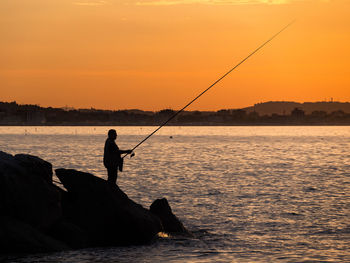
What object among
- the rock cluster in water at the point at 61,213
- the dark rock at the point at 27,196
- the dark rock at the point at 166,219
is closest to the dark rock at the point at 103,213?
the rock cluster in water at the point at 61,213

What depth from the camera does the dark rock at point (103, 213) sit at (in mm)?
14391

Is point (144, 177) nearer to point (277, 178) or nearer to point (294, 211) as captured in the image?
point (277, 178)

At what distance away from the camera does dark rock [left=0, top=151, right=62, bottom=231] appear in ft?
43.7

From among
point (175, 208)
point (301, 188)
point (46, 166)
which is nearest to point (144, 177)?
point (301, 188)

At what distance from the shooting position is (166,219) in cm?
1667

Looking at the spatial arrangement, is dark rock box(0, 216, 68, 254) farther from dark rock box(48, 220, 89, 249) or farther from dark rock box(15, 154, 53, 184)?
dark rock box(15, 154, 53, 184)

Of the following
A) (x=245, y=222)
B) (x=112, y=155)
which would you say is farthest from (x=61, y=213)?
(x=245, y=222)

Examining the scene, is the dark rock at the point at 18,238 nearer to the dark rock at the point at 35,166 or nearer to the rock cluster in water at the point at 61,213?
the rock cluster in water at the point at 61,213

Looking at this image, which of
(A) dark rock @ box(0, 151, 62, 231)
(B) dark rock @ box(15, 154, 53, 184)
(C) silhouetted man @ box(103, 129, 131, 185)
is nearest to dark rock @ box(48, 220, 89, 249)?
(A) dark rock @ box(0, 151, 62, 231)

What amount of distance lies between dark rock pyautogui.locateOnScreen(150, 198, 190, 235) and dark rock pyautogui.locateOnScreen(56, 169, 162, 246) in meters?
1.55

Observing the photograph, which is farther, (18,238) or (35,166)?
(35,166)

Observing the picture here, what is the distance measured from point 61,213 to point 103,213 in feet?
3.15

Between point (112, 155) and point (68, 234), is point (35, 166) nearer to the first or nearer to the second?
point (68, 234)

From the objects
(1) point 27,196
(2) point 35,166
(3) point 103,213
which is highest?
(2) point 35,166
